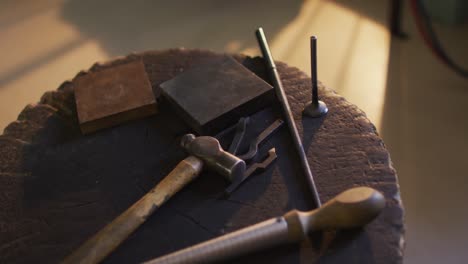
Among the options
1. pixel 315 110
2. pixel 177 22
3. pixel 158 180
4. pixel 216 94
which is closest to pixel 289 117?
pixel 315 110

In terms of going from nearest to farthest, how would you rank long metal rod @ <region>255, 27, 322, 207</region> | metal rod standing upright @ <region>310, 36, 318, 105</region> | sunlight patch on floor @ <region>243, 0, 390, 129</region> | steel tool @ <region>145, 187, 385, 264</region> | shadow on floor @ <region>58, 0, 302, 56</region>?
steel tool @ <region>145, 187, 385, 264</region> < long metal rod @ <region>255, 27, 322, 207</region> < metal rod standing upright @ <region>310, 36, 318, 105</region> < sunlight patch on floor @ <region>243, 0, 390, 129</region> < shadow on floor @ <region>58, 0, 302, 56</region>

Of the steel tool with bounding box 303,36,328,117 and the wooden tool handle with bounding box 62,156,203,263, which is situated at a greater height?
the steel tool with bounding box 303,36,328,117

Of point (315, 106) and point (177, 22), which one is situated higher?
point (177, 22)

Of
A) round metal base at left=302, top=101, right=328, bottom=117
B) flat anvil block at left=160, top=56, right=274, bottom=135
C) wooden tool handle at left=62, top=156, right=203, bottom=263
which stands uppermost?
flat anvil block at left=160, top=56, right=274, bottom=135

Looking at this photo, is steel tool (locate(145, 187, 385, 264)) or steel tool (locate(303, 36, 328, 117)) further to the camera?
steel tool (locate(303, 36, 328, 117))

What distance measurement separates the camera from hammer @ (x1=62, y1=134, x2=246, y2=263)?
1036 millimetres

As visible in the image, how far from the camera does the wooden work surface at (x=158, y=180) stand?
3.51 feet

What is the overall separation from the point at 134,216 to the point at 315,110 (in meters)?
0.55

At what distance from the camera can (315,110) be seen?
133 cm

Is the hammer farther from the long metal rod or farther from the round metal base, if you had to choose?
the round metal base

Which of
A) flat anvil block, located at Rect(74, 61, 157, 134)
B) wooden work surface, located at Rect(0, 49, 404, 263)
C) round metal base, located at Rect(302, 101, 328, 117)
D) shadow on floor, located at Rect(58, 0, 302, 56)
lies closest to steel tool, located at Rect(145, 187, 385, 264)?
wooden work surface, located at Rect(0, 49, 404, 263)

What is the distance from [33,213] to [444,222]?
143cm

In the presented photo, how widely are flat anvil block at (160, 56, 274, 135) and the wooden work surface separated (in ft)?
0.17

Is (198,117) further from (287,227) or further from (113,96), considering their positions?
(287,227)
